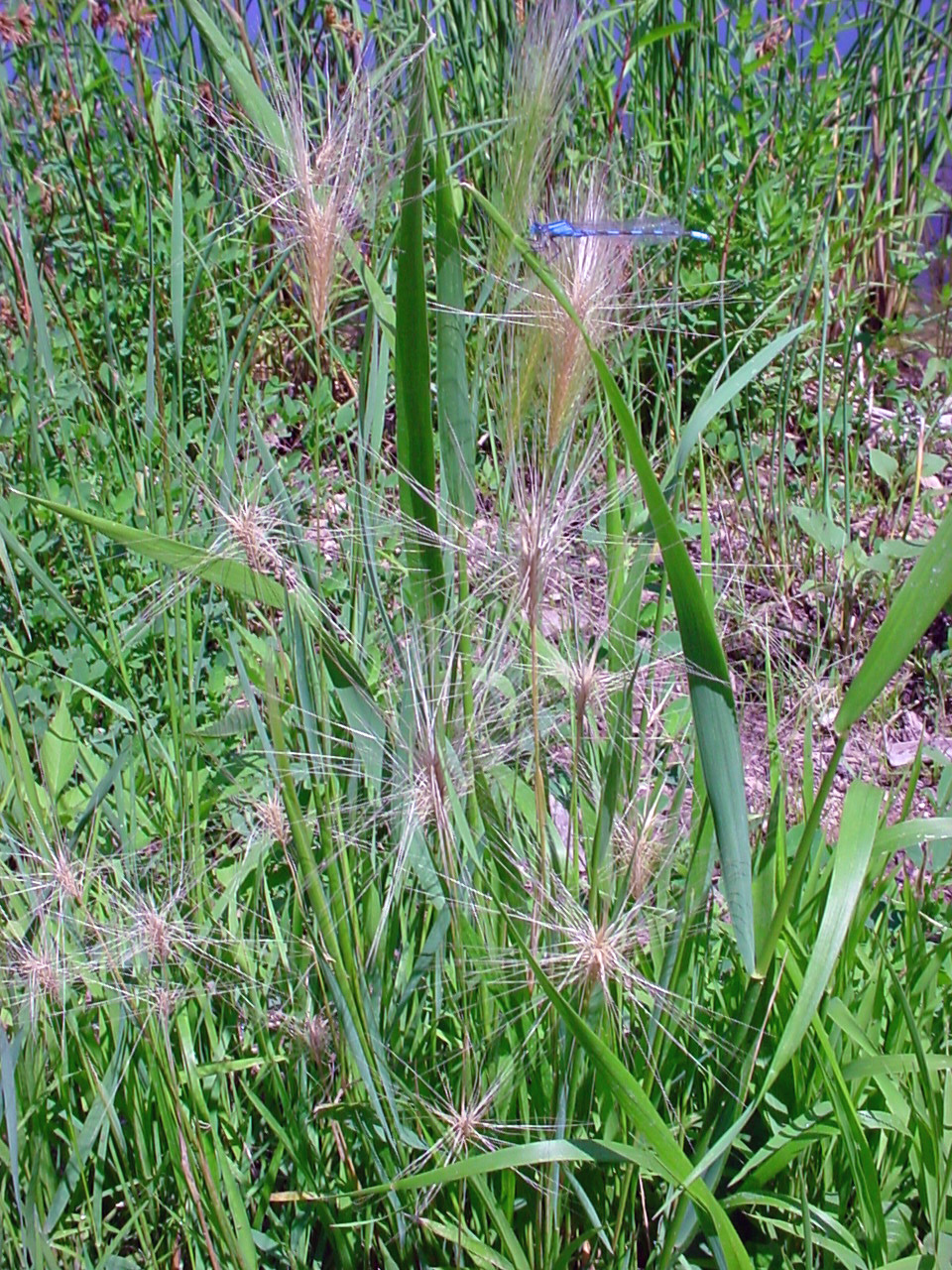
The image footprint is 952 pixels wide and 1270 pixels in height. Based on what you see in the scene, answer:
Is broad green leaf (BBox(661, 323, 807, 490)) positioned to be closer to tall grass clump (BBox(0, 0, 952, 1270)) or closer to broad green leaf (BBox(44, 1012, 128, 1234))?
tall grass clump (BBox(0, 0, 952, 1270))

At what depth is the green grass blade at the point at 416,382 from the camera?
2.42 ft

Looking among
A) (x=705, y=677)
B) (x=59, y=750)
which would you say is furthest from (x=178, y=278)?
(x=705, y=677)

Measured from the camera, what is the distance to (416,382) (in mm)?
791

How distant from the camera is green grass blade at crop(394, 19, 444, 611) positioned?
738 mm

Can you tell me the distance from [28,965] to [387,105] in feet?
2.58

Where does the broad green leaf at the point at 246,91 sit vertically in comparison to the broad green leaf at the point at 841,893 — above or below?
above

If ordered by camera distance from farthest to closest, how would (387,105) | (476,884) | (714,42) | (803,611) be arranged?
(714,42), (803,611), (387,105), (476,884)

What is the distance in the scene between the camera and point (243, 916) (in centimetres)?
119

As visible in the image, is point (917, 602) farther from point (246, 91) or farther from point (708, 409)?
point (246, 91)

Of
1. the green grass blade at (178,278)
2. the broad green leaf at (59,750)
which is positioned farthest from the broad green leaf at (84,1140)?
the green grass blade at (178,278)

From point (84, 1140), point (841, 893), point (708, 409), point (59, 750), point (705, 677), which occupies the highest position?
point (708, 409)

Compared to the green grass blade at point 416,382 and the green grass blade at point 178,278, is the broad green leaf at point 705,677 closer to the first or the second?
the green grass blade at point 416,382

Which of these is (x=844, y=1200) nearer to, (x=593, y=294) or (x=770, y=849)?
(x=770, y=849)

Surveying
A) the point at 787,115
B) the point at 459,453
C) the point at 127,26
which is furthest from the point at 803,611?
the point at 127,26
